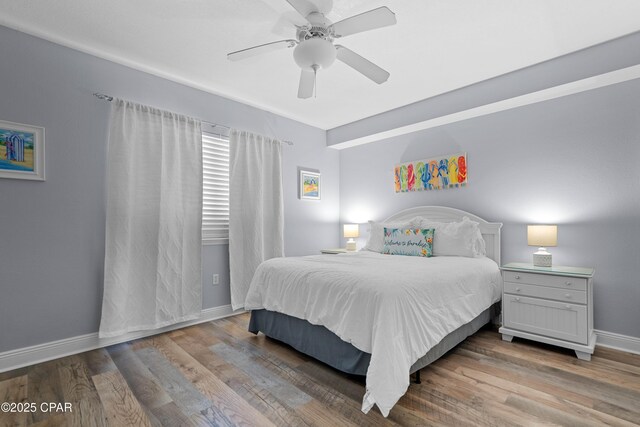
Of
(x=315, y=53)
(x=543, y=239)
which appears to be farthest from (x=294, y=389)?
(x=543, y=239)

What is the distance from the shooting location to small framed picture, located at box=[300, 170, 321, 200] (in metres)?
4.59

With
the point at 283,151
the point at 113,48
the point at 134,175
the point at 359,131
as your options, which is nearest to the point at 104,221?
the point at 134,175

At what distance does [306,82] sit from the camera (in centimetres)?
248

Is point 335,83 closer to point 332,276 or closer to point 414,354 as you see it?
point 332,276

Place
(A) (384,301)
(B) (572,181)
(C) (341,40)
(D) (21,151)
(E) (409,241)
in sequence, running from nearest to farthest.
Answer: (A) (384,301), (D) (21,151), (C) (341,40), (B) (572,181), (E) (409,241)

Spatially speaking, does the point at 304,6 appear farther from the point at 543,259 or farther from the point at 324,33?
the point at 543,259

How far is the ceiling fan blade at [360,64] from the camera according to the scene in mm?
2172

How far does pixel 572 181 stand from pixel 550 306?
1.24 meters

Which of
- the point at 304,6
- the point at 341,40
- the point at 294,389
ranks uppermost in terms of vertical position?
the point at 341,40

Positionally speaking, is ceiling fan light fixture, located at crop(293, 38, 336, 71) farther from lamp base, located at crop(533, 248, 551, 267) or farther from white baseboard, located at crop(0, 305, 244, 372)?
white baseboard, located at crop(0, 305, 244, 372)

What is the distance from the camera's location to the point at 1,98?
2336 millimetres

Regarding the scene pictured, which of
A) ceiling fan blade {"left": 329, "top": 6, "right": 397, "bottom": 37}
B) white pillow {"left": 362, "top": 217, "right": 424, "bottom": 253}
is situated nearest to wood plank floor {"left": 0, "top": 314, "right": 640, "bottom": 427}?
white pillow {"left": 362, "top": 217, "right": 424, "bottom": 253}

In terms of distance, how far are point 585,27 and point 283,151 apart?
10.8 ft

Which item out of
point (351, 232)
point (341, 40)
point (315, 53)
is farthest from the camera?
point (351, 232)
